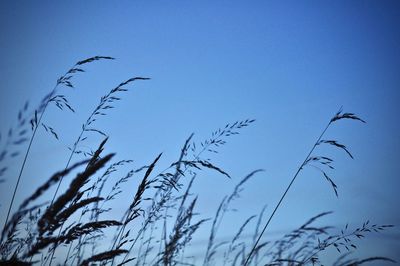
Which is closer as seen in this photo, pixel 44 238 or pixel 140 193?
pixel 44 238

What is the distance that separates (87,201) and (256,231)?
143 inches

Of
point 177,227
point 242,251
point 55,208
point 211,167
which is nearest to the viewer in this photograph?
point 55,208

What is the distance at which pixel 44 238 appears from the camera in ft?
3.50

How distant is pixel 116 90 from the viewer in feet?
9.61

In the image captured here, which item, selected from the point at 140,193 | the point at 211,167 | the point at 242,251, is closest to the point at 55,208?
the point at 140,193

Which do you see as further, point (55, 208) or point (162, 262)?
point (162, 262)

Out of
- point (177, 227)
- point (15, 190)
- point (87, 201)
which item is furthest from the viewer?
point (177, 227)

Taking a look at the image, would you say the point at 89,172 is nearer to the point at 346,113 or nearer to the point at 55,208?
the point at 55,208

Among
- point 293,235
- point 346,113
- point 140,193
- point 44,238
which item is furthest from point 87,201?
point 346,113

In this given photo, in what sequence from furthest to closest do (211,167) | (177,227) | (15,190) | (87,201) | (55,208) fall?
1. (177,227)
2. (15,190)
3. (211,167)
4. (87,201)
5. (55,208)

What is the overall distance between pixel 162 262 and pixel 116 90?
162 cm

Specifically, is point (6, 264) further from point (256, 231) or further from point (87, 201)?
point (256, 231)

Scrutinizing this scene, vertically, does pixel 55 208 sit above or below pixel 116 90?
below

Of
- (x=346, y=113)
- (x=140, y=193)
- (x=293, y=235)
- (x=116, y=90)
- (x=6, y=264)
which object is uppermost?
(x=346, y=113)
